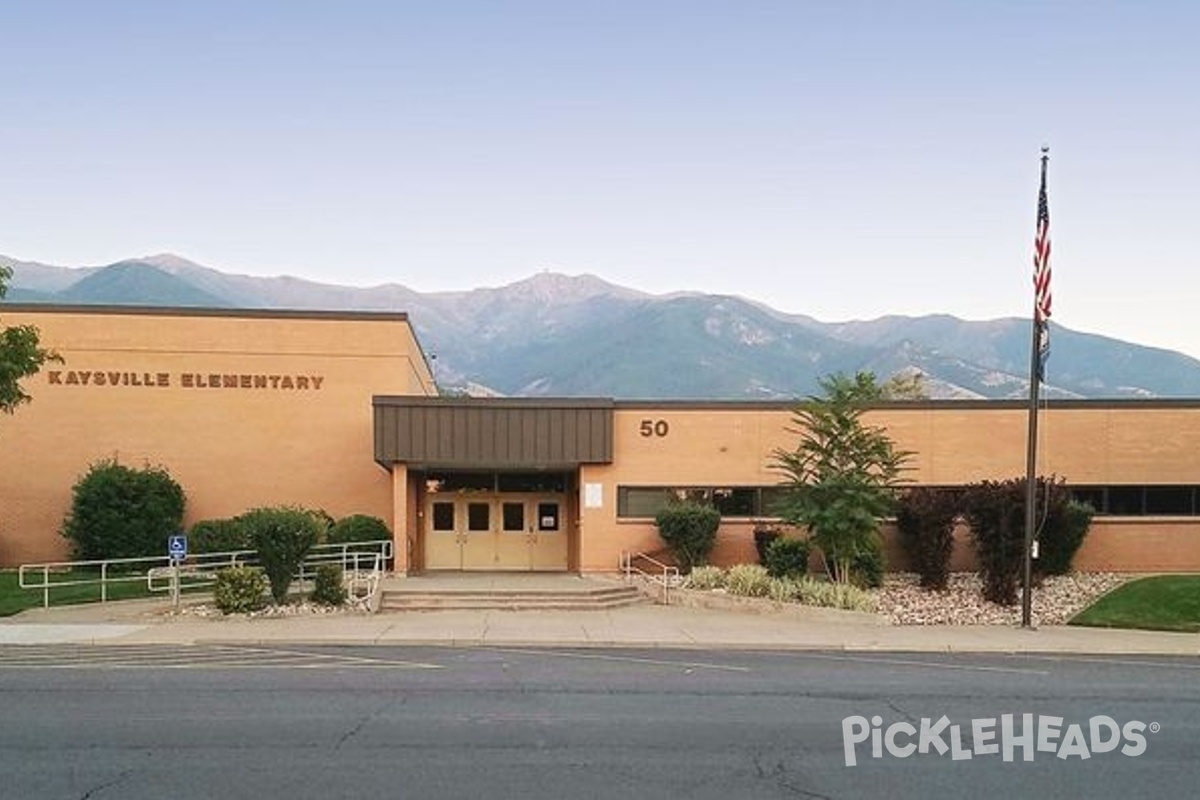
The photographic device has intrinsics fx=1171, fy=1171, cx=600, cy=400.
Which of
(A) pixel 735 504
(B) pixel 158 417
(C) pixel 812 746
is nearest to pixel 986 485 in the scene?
(A) pixel 735 504

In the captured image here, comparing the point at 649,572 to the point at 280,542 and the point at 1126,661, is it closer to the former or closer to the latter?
the point at 280,542

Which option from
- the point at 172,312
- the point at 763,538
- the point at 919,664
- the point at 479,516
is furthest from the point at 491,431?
the point at 919,664

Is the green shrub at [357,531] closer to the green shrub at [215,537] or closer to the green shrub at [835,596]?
the green shrub at [215,537]

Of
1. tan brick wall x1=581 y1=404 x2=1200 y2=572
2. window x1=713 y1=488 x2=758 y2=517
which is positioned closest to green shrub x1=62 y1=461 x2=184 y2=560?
tan brick wall x1=581 y1=404 x2=1200 y2=572

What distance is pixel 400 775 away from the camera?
360 inches

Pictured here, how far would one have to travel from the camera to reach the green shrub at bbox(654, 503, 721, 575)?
94.1 feet

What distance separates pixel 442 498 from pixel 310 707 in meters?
21.0

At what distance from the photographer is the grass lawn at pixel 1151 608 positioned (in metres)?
22.3

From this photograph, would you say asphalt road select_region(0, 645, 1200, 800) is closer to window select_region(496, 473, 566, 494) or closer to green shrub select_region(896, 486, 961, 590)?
green shrub select_region(896, 486, 961, 590)

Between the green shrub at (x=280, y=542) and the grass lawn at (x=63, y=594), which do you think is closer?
the green shrub at (x=280, y=542)

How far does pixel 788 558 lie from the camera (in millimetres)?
26922

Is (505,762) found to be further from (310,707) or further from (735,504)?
(735,504)

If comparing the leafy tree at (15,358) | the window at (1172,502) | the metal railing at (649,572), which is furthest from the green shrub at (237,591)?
the window at (1172,502)

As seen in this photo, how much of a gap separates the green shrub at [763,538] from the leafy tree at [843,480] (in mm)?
2589
